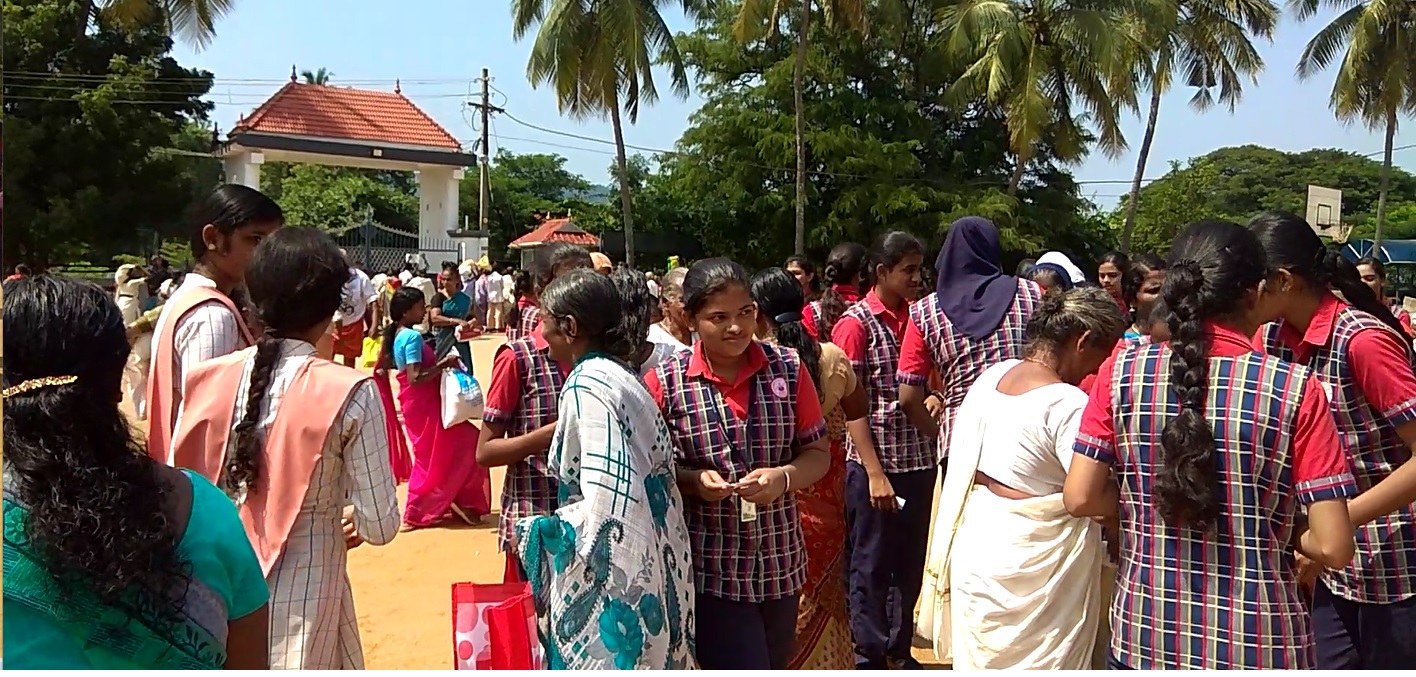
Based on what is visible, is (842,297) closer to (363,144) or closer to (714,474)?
(714,474)

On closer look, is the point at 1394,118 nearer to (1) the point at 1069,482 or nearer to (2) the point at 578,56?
(2) the point at 578,56

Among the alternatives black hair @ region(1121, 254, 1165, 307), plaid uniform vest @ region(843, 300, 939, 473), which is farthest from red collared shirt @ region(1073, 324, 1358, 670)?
black hair @ region(1121, 254, 1165, 307)

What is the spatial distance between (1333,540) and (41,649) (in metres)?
2.16

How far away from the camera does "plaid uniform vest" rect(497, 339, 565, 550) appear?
9.95ft

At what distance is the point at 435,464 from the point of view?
6141 millimetres

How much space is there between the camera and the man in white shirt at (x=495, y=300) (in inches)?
786

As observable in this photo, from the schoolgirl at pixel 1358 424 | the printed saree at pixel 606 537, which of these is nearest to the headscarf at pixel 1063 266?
the schoolgirl at pixel 1358 424

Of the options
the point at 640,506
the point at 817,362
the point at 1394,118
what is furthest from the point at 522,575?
the point at 1394,118

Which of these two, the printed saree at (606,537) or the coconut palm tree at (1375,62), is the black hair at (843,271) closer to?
the printed saree at (606,537)

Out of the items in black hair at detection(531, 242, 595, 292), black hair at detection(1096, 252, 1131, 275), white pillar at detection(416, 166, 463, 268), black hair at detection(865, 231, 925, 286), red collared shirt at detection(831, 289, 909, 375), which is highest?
white pillar at detection(416, 166, 463, 268)

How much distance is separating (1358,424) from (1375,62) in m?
22.6

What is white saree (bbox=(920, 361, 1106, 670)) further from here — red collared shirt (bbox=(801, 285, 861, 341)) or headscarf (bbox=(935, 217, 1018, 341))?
red collared shirt (bbox=(801, 285, 861, 341))

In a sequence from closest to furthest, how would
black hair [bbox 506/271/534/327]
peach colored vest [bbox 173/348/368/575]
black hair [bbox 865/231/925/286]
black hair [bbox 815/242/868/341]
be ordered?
Answer: peach colored vest [bbox 173/348/368/575] < black hair [bbox 865/231/925/286] < black hair [bbox 815/242/868/341] < black hair [bbox 506/271/534/327]

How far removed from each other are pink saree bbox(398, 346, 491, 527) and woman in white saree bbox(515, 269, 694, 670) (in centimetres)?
382
